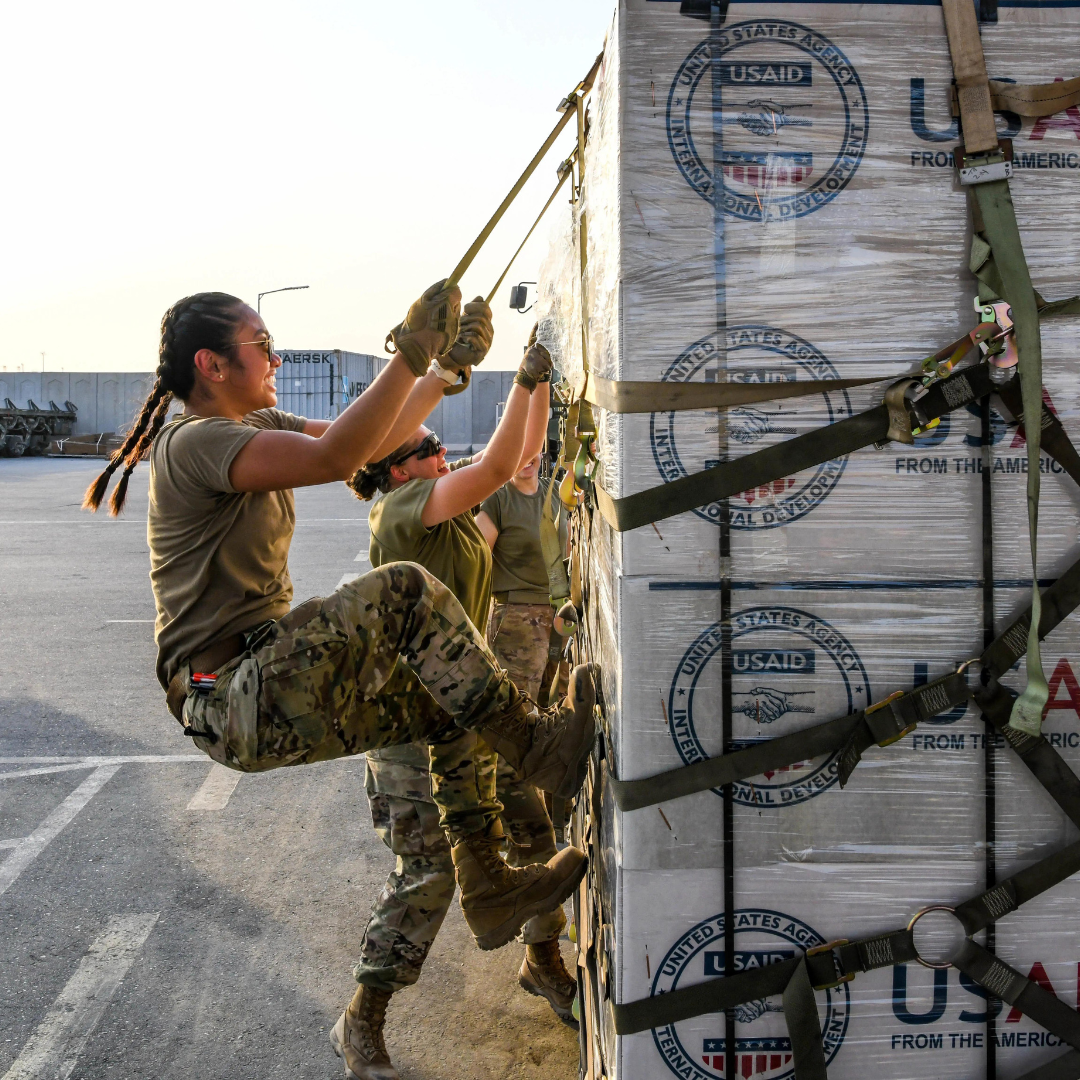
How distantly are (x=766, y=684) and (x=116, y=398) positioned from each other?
4196 centimetres

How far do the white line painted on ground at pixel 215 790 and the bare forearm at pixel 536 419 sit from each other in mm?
2765

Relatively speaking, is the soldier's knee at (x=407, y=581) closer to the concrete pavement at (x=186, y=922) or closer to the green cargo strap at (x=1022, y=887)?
the green cargo strap at (x=1022, y=887)

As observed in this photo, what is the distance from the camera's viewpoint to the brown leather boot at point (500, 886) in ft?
9.48

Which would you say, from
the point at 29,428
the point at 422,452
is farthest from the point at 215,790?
the point at 29,428

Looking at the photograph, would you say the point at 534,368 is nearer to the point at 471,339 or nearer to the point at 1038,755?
the point at 471,339

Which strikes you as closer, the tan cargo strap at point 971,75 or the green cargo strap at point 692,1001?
the tan cargo strap at point 971,75

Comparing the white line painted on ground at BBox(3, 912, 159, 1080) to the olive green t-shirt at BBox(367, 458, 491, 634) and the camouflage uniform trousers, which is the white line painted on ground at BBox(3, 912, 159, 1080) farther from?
the olive green t-shirt at BBox(367, 458, 491, 634)

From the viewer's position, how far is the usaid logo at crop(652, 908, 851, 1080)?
6.88 ft

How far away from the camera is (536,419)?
135 inches

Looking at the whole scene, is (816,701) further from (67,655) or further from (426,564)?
(67,655)

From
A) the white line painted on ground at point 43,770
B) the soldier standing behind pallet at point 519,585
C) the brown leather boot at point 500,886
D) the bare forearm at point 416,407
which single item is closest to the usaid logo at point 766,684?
the brown leather boot at point 500,886

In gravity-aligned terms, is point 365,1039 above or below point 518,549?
below

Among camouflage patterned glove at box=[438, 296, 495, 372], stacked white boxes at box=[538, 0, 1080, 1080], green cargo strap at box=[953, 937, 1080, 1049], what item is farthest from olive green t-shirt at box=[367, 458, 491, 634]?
green cargo strap at box=[953, 937, 1080, 1049]

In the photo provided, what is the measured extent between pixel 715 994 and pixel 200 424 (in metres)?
1.88
